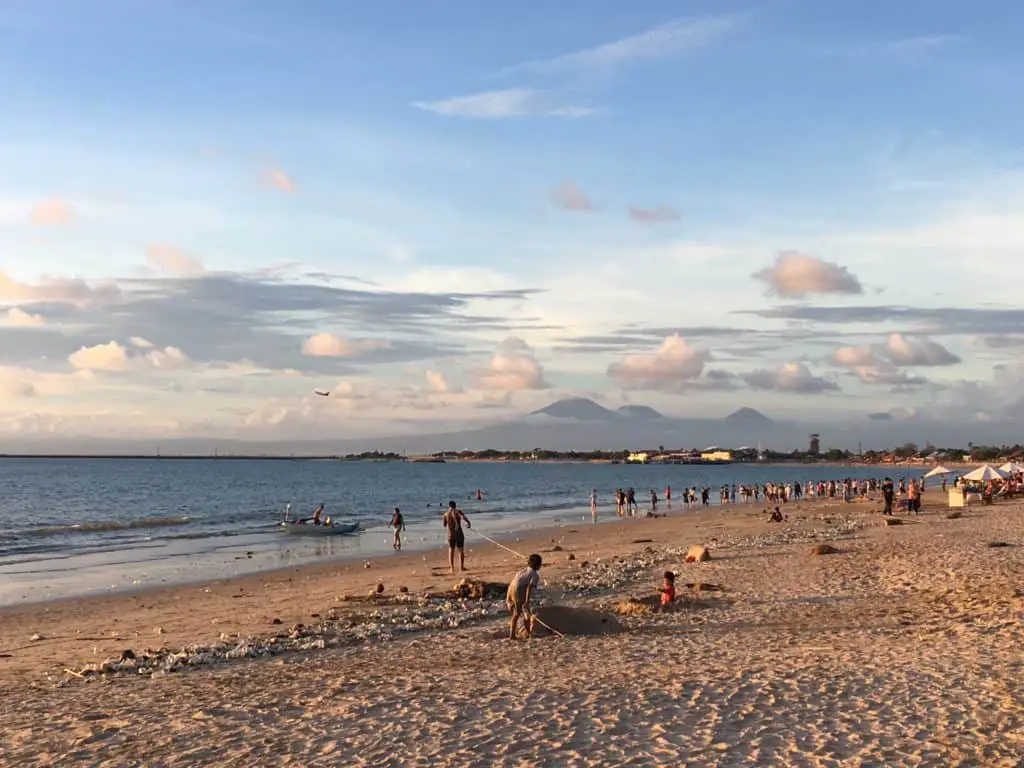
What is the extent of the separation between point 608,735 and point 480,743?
1.14 m

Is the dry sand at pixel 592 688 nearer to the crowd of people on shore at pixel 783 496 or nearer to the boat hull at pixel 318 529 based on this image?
the boat hull at pixel 318 529

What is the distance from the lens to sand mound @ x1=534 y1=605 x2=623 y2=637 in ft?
44.2

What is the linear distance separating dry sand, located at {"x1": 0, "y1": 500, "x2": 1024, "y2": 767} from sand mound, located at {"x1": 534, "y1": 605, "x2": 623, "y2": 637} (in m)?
0.34

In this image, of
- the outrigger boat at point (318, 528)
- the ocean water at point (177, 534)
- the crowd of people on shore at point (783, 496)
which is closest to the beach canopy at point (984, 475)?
the crowd of people on shore at point (783, 496)

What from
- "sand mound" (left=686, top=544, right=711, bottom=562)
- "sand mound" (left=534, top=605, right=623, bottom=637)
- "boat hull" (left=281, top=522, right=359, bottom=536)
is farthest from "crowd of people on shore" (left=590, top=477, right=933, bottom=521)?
"sand mound" (left=534, top=605, right=623, bottom=637)

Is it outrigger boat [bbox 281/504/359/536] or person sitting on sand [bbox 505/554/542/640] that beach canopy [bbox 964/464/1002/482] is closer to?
outrigger boat [bbox 281/504/359/536]

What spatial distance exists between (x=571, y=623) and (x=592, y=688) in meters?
3.74

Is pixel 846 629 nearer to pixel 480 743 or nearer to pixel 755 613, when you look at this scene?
pixel 755 613

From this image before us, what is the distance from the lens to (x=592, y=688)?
988cm

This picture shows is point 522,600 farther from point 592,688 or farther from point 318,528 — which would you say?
point 318,528

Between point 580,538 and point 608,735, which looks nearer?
point 608,735

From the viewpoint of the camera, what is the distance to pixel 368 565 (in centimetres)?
2639

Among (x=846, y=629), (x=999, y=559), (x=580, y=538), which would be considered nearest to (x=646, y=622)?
(x=846, y=629)

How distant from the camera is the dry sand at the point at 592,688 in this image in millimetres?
7918
